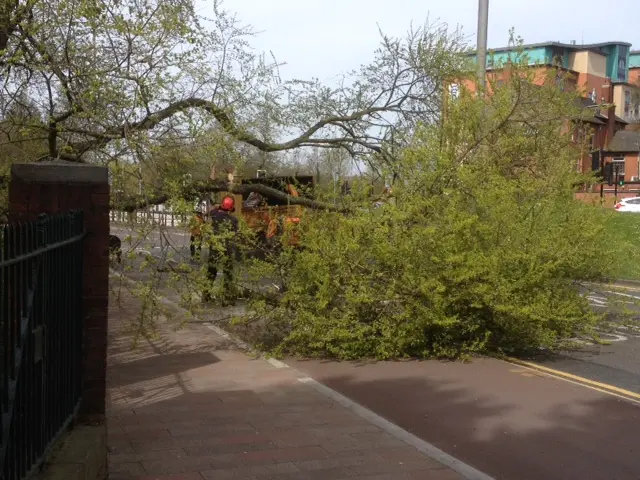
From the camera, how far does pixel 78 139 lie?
10.0m

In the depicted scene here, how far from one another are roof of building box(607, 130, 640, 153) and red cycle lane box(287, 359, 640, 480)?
56.9m

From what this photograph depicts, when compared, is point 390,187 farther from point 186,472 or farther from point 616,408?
point 186,472

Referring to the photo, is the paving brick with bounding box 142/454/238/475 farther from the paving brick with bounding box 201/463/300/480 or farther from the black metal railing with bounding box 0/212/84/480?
the black metal railing with bounding box 0/212/84/480

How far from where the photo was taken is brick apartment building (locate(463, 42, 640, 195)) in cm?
1207

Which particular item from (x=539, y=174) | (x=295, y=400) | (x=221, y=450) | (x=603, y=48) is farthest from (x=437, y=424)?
(x=603, y=48)

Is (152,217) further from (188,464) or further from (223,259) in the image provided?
(188,464)

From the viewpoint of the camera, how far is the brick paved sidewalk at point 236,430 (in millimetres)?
5289

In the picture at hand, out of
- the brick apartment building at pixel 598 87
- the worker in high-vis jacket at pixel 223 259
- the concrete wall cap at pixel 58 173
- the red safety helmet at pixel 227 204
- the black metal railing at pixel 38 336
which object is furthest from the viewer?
the brick apartment building at pixel 598 87

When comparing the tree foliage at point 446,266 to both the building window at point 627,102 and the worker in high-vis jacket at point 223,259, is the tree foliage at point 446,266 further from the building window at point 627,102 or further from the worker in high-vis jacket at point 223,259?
the building window at point 627,102

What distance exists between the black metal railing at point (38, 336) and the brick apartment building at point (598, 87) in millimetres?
7791

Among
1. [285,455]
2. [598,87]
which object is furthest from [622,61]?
[285,455]

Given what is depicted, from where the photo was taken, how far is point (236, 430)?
20.3ft

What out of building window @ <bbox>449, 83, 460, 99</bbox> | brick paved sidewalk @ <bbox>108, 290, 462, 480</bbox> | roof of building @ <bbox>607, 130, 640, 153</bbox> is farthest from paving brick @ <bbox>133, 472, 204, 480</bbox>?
roof of building @ <bbox>607, 130, 640, 153</bbox>

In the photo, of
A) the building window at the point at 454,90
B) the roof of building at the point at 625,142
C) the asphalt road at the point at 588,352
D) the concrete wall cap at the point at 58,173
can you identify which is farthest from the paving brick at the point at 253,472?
the roof of building at the point at 625,142
